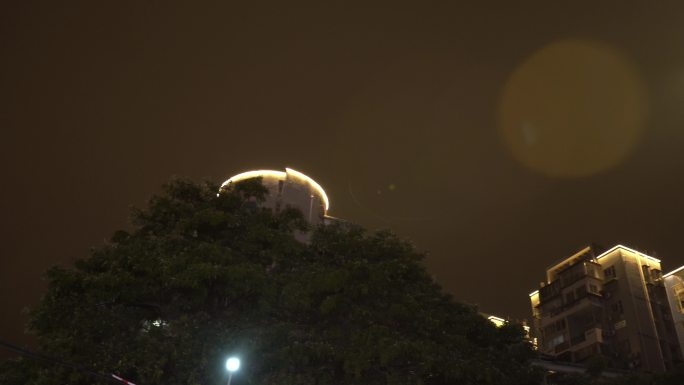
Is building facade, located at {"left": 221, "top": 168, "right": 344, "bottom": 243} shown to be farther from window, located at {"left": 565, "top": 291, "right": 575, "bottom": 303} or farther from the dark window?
the dark window

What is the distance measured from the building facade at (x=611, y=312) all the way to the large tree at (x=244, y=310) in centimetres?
3746

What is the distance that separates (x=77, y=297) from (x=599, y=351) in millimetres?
47925

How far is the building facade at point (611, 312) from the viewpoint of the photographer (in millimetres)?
54281

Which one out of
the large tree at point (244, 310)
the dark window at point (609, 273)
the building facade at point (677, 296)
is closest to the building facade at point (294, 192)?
the dark window at point (609, 273)

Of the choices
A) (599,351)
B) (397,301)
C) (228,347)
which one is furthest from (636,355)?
(228,347)

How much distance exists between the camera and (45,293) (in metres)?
18.7

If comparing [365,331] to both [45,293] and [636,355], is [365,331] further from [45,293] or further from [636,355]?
[636,355]

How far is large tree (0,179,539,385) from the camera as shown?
17891mm

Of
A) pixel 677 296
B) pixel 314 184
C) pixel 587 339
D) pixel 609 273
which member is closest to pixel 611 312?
pixel 609 273

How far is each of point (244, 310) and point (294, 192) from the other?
3531cm

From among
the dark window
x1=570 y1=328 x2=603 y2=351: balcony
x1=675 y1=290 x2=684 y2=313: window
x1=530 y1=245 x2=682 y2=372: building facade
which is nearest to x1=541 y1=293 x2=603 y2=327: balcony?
x1=530 y1=245 x2=682 y2=372: building facade

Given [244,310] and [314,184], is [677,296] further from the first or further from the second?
[244,310]

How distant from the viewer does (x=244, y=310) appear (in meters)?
20.2

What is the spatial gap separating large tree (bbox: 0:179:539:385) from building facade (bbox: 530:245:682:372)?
37.5 metres
